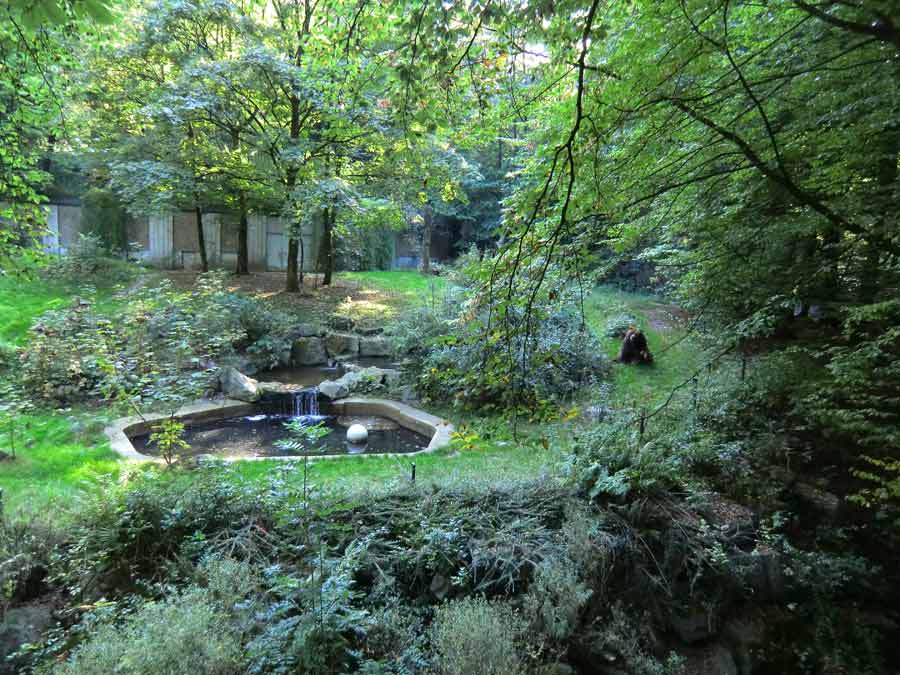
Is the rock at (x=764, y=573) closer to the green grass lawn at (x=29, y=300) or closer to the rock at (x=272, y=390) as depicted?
the rock at (x=272, y=390)

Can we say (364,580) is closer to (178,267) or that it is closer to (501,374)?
(501,374)

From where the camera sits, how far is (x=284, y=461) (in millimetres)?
5527

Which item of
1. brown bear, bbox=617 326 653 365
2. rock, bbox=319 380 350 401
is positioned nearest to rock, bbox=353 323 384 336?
rock, bbox=319 380 350 401

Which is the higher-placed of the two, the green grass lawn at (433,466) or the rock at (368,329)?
the rock at (368,329)

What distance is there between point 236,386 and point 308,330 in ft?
10.1

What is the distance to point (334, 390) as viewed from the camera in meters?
8.62

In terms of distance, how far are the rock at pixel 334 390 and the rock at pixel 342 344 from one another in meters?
2.36

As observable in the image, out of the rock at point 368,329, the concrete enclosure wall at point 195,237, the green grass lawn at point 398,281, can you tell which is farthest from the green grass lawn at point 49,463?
the concrete enclosure wall at point 195,237

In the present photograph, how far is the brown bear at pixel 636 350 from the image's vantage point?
9.38 meters

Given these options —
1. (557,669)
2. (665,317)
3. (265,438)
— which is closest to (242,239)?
(265,438)

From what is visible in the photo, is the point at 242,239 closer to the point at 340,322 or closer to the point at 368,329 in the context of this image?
the point at 340,322

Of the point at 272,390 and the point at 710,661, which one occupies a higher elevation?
the point at 272,390

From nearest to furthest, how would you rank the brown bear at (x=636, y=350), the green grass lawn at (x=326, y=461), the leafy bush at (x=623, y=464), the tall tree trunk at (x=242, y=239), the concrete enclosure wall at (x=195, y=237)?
the leafy bush at (x=623, y=464)
the green grass lawn at (x=326, y=461)
the brown bear at (x=636, y=350)
the tall tree trunk at (x=242, y=239)
the concrete enclosure wall at (x=195, y=237)

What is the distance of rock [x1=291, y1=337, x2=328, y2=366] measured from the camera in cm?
1068
